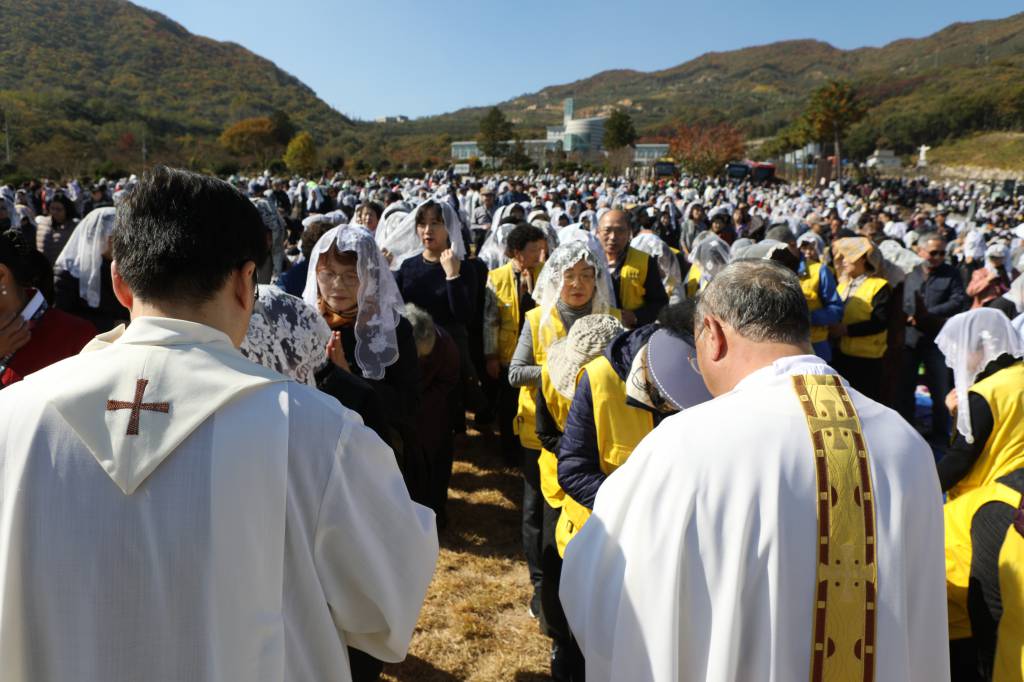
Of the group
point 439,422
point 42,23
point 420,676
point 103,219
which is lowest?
point 420,676

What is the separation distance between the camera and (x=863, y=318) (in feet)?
19.0

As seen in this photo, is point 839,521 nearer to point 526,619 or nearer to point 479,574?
point 526,619

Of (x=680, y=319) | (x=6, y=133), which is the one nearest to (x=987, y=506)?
(x=680, y=319)

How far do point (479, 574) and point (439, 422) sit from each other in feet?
3.26

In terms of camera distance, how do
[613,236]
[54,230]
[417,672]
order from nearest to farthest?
[417,672] → [613,236] → [54,230]

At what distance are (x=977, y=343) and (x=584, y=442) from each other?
2.00 meters

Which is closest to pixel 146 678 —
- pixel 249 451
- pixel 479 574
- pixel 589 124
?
pixel 249 451

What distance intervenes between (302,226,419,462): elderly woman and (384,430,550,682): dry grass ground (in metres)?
1.17

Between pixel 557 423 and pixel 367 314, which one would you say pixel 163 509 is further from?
pixel 367 314

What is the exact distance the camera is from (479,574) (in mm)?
4473

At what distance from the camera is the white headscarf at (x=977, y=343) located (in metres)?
3.20

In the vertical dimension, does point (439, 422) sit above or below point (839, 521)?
below

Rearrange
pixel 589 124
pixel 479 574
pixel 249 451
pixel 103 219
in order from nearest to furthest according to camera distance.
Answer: pixel 249 451
pixel 479 574
pixel 103 219
pixel 589 124

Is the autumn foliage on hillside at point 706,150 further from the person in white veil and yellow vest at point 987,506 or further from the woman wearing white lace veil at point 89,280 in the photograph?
the person in white veil and yellow vest at point 987,506
